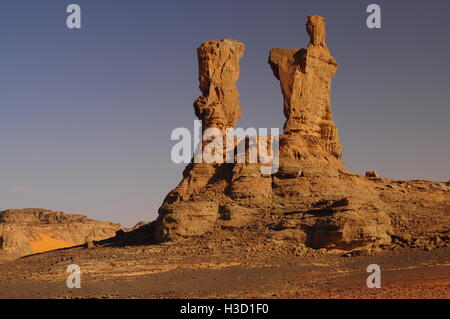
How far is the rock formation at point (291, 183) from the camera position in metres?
32.6

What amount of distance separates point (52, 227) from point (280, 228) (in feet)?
143

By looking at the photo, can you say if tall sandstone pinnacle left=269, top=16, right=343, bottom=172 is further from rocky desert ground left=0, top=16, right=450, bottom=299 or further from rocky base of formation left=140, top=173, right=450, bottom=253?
rocky base of formation left=140, top=173, right=450, bottom=253

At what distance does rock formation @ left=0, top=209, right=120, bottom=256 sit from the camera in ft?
217

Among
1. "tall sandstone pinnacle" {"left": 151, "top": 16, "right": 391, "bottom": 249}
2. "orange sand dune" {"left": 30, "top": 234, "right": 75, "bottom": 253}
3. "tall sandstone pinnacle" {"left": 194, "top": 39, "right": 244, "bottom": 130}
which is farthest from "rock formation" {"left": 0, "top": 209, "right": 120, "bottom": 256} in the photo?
"tall sandstone pinnacle" {"left": 151, "top": 16, "right": 391, "bottom": 249}

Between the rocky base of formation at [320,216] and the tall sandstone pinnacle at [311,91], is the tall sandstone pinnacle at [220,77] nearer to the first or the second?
the tall sandstone pinnacle at [311,91]

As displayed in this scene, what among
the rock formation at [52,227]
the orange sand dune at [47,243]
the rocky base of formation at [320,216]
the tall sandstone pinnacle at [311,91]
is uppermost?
the tall sandstone pinnacle at [311,91]

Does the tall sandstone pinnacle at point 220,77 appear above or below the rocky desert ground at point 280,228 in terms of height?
above

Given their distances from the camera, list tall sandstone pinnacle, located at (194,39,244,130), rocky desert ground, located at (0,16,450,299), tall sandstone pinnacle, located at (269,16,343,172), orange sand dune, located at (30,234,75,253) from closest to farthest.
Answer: rocky desert ground, located at (0,16,450,299) < tall sandstone pinnacle, located at (269,16,343,172) < tall sandstone pinnacle, located at (194,39,244,130) < orange sand dune, located at (30,234,75,253)

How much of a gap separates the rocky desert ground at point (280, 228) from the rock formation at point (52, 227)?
91.0 ft

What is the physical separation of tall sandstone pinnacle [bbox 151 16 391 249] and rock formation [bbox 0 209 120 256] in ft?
93.7

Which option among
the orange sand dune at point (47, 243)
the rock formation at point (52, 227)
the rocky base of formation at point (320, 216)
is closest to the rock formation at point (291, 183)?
the rocky base of formation at point (320, 216)

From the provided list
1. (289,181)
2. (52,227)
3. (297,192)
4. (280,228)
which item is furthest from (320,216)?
(52,227)

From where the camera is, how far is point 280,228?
33.2 metres

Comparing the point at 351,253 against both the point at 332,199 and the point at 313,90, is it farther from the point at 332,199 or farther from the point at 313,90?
the point at 313,90
